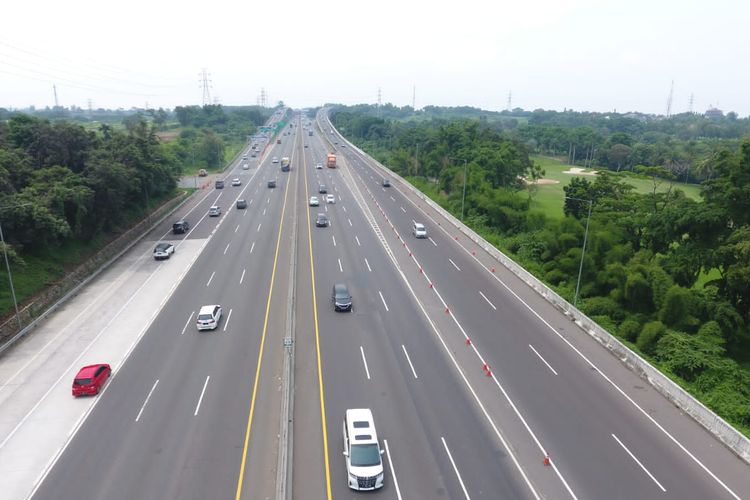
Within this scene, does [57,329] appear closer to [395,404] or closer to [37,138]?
[395,404]

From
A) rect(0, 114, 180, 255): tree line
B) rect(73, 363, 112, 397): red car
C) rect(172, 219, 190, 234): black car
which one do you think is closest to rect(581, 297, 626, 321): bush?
rect(73, 363, 112, 397): red car

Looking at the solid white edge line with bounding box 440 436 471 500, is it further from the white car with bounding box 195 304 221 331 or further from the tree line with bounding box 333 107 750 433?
the white car with bounding box 195 304 221 331

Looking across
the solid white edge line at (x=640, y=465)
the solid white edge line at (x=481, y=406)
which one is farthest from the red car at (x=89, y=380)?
the solid white edge line at (x=640, y=465)

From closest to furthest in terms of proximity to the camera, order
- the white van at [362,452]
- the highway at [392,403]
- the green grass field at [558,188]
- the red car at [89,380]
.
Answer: the white van at [362,452] < the highway at [392,403] < the red car at [89,380] < the green grass field at [558,188]

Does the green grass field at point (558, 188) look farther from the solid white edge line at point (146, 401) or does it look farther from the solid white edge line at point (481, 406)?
the solid white edge line at point (146, 401)

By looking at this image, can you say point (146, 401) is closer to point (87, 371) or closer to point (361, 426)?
point (87, 371)

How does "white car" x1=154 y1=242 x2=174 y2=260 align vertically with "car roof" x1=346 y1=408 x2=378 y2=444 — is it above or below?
above

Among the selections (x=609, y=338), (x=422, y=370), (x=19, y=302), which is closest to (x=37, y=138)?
(x=19, y=302)
